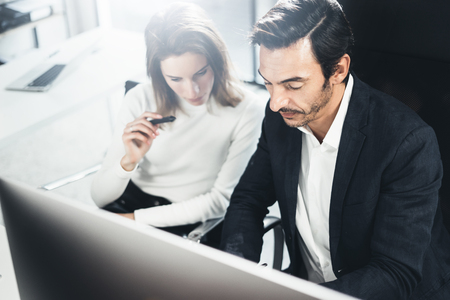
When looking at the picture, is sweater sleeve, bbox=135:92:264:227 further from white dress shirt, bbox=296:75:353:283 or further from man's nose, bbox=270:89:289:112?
man's nose, bbox=270:89:289:112

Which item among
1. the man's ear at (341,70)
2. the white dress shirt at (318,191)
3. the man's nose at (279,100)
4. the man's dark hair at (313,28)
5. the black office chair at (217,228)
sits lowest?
the black office chair at (217,228)

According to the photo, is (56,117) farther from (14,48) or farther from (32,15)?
(14,48)

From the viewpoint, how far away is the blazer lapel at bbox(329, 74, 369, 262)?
3.07ft

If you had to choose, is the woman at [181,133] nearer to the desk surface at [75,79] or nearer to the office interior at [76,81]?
the office interior at [76,81]

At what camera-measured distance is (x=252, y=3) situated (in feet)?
7.54

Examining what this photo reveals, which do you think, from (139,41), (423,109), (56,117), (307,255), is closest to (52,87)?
(56,117)

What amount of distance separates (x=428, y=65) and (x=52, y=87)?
5.21 ft

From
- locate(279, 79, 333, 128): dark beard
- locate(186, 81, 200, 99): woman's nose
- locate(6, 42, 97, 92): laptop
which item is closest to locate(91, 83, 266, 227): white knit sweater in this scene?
locate(186, 81, 200, 99): woman's nose

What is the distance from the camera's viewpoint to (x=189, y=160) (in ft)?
4.65

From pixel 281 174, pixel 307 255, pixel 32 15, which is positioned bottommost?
pixel 307 255

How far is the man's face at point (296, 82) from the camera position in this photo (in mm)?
896

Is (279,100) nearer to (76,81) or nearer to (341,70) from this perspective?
(341,70)

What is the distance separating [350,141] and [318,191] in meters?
0.20

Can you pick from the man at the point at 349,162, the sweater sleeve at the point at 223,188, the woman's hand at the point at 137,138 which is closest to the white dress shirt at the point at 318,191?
the man at the point at 349,162
